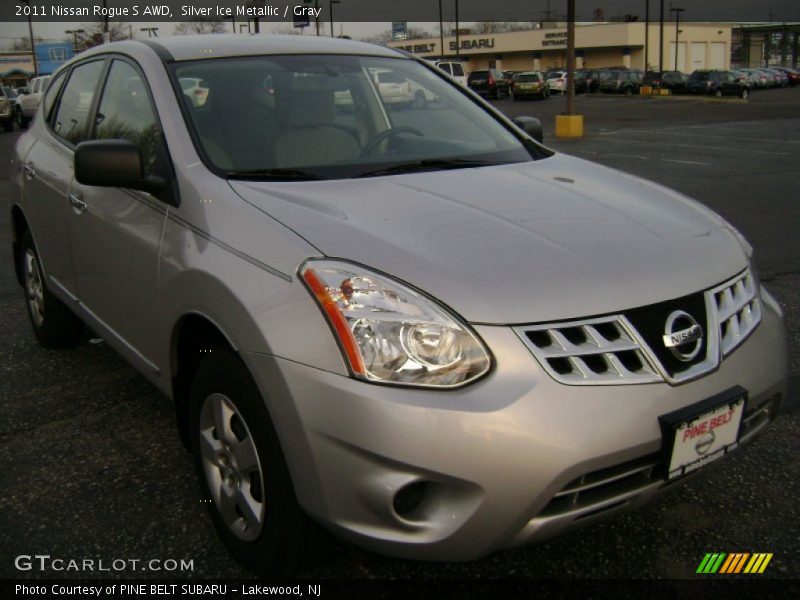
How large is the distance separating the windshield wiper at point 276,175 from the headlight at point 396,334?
2.52 ft

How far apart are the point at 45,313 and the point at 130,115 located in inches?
66.1

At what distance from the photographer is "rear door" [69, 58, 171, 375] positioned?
110 inches

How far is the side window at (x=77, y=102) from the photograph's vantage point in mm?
3742

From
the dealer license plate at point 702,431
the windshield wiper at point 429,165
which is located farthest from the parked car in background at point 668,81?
the dealer license plate at point 702,431

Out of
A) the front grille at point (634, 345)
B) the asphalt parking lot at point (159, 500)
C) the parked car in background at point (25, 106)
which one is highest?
the parked car in background at point (25, 106)

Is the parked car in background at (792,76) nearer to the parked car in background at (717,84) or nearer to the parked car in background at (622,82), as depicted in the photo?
the parked car in background at (622,82)

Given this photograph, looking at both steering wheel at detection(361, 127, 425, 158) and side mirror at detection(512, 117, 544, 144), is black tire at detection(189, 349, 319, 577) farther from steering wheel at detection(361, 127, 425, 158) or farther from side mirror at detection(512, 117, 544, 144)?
side mirror at detection(512, 117, 544, 144)

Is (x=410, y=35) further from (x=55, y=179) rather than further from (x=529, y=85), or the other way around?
(x=55, y=179)

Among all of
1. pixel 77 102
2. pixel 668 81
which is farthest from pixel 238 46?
pixel 668 81

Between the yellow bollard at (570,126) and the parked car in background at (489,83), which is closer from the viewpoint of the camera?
the yellow bollard at (570,126)

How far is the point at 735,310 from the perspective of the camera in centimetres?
234

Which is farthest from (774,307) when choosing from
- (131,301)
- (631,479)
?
(131,301)

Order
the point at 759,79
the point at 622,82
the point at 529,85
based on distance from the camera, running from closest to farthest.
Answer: the point at 529,85
the point at 622,82
the point at 759,79

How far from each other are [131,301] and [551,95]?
51093 millimetres
